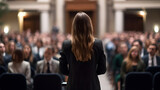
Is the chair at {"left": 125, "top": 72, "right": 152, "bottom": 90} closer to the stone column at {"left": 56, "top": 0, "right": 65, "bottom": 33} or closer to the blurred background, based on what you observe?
the blurred background

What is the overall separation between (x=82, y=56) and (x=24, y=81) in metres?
2.28

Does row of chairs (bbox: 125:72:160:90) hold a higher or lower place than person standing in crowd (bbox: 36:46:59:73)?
lower

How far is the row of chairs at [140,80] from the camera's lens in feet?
16.8

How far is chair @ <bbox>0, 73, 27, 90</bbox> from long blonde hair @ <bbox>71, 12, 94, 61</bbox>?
2245 millimetres

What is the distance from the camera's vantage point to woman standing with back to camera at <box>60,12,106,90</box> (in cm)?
307

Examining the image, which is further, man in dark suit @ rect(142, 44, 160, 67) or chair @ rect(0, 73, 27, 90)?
man in dark suit @ rect(142, 44, 160, 67)

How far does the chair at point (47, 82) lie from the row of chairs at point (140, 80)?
1199mm

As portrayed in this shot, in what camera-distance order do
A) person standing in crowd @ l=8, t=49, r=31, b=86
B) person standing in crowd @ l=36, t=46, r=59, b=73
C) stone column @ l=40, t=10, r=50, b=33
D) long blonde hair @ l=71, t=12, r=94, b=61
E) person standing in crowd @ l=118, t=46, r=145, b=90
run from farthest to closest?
stone column @ l=40, t=10, r=50, b=33 → person standing in crowd @ l=36, t=46, r=59, b=73 → person standing in crowd @ l=118, t=46, r=145, b=90 → person standing in crowd @ l=8, t=49, r=31, b=86 → long blonde hair @ l=71, t=12, r=94, b=61

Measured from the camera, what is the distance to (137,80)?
16.9 feet

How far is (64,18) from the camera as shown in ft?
84.7

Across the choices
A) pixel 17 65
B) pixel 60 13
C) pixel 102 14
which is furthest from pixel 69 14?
pixel 17 65

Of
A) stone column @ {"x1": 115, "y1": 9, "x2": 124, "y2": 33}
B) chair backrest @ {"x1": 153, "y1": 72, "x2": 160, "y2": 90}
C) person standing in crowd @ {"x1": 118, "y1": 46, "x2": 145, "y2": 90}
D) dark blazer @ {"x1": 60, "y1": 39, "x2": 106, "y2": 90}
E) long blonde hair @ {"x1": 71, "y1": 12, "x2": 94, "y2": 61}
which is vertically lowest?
chair backrest @ {"x1": 153, "y1": 72, "x2": 160, "y2": 90}

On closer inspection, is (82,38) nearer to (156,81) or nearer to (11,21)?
(156,81)

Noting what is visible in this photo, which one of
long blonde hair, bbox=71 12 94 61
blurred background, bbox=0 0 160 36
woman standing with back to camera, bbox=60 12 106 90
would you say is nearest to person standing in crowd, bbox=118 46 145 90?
woman standing with back to camera, bbox=60 12 106 90
